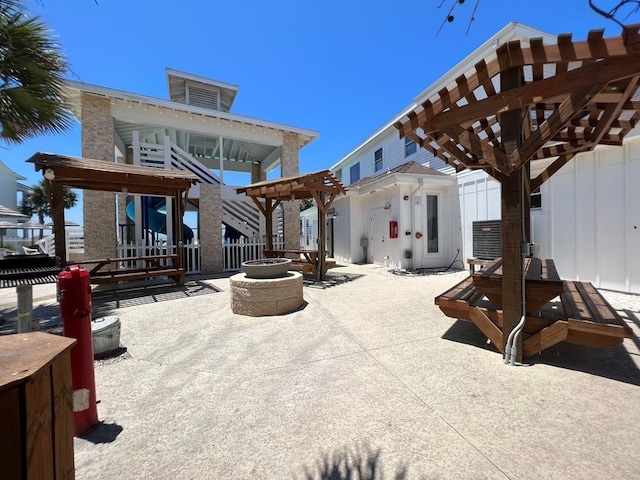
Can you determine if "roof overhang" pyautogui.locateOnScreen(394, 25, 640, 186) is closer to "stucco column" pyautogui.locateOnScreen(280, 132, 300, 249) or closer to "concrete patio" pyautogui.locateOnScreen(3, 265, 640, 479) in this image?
"concrete patio" pyautogui.locateOnScreen(3, 265, 640, 479)

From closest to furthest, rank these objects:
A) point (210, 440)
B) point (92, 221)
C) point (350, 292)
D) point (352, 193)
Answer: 1. point (210, 440)
2. point (350, 292)
3. point (92, 221)
4. point (352, 193)

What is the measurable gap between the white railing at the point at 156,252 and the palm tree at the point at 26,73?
163 inches

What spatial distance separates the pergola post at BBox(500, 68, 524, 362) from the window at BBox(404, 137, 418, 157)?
10.3 meters

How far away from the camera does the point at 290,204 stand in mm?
12273

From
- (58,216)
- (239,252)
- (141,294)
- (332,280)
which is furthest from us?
(239,252)

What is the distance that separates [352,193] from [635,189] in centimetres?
881

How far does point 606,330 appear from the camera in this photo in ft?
8.96

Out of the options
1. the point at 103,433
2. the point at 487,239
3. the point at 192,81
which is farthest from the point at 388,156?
the point at 103,433

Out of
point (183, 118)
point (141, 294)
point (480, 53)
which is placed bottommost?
point (141, 294)

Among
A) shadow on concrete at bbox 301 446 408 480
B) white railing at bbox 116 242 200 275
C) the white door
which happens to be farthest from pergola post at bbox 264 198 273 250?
shadow on concrete at bbox 301 446 408 480

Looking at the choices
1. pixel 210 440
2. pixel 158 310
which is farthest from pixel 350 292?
pixel 210 440

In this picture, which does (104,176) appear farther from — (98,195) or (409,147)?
(409,147)

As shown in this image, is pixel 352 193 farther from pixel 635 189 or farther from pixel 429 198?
pixel 635 189

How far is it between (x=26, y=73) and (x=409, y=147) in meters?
12.5
